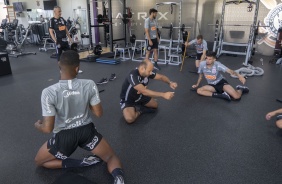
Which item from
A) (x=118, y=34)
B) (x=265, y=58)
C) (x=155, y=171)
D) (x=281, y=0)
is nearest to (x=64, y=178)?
(x=155, y=171)

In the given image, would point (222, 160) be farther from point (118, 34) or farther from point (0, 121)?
point (118, 34)

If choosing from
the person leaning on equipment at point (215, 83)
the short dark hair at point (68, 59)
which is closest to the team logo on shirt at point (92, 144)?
the short dark hair at point (68, 59)

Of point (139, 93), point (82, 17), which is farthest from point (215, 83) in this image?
point (82, 17)

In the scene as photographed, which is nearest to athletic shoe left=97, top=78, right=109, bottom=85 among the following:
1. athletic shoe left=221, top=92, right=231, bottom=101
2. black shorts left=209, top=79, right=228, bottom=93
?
black shorts left=209, top=79, right=228, bottom=93

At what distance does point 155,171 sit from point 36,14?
11.5 metres

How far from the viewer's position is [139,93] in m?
2.79

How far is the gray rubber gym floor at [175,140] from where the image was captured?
1827 millimetres

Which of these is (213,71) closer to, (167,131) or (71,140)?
(167,131)

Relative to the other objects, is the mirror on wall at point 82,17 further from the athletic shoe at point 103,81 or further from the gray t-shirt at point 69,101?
the gray t-shirt at point 69,101

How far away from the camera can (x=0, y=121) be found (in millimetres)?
2783

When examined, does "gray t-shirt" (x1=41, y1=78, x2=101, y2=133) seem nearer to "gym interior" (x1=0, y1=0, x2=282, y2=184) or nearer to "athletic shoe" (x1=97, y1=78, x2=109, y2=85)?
"gym interior" (x1=0, y1=0, x2=282, y2=184)

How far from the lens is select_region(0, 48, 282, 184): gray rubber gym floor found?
5.99ft

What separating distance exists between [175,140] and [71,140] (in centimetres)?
118

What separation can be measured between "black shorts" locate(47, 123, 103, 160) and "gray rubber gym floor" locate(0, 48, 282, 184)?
0.33 metres
